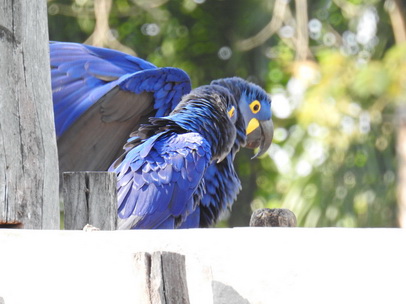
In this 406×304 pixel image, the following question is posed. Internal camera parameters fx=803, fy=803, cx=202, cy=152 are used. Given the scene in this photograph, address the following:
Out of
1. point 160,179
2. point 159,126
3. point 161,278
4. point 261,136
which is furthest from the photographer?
point 261,136

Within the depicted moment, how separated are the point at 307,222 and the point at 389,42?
2.52 m

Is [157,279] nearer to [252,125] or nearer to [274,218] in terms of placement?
[274,218]

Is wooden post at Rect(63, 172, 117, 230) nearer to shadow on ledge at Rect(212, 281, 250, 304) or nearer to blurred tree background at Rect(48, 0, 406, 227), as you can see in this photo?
shadow on ledge at Rect(212, 281, 250, 304)

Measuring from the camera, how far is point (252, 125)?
4746mm

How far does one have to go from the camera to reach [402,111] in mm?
8391

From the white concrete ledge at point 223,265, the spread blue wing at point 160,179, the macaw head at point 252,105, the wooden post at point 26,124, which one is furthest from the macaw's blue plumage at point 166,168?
the white concrete ledge at point 223,265

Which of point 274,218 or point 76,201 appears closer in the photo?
point 76,201

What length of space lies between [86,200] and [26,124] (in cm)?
28

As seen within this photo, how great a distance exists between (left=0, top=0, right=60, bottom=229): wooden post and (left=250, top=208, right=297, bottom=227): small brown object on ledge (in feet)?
1.97

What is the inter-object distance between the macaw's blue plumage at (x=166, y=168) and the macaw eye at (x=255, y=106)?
487 millimetres

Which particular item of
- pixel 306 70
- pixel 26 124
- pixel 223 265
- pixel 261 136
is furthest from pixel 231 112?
pixel 306 70

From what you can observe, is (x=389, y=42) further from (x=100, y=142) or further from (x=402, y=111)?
(x=100, y=142)

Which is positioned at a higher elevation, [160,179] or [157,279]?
[160,179]

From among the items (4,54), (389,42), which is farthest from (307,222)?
(4,54)
